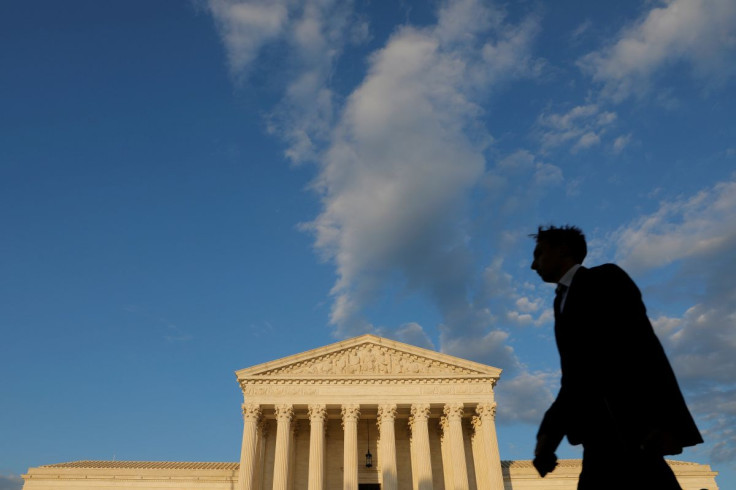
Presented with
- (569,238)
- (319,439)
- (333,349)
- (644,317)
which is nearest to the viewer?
(644,317)

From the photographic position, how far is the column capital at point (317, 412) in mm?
32781

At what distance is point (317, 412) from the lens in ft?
108

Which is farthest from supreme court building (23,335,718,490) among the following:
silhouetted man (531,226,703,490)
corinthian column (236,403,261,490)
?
silhouetted man (531,226,703,490)

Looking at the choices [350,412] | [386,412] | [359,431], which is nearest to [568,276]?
[386,412]

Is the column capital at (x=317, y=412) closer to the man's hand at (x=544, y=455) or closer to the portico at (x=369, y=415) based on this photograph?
the portico at (x=369, y=415)

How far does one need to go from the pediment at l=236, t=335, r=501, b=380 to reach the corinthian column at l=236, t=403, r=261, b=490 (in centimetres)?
212

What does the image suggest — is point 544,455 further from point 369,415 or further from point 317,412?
point 369,415

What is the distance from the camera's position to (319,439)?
32.1m

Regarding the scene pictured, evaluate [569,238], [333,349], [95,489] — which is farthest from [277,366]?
[569,238]

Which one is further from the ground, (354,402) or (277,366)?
(277,366)

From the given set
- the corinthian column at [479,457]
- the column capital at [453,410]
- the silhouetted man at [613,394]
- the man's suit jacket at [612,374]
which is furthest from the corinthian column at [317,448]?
the man's suit jacket at [612,374]

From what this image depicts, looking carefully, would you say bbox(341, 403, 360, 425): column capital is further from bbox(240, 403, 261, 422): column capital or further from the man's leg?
the man's leg

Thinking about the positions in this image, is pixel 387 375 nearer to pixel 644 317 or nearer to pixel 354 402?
pixel 354 402

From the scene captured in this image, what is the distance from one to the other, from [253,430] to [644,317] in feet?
106
